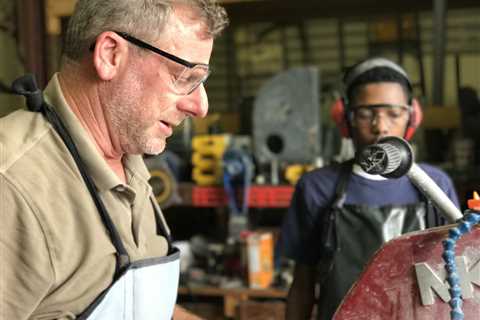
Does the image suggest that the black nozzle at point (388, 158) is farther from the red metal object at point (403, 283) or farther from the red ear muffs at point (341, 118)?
the red ear muffs at point (341, 118)

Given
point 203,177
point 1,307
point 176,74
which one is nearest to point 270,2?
point 203,177

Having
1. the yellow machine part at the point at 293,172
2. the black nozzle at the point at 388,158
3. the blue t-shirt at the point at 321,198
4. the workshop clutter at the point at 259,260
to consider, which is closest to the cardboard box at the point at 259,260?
the workshop clutter at the point at 259,260

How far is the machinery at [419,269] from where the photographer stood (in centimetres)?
87

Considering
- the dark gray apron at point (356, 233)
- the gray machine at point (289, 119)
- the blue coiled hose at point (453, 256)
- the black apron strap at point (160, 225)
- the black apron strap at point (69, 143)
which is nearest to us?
the blue coiled hose at point (453, 256)

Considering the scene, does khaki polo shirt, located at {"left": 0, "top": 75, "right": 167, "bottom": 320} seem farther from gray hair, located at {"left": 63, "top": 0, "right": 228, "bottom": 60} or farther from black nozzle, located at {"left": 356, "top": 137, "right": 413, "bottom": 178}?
black nozzle, located at {"left": 356, "top": 137, "right": 413, "bottom": 178}

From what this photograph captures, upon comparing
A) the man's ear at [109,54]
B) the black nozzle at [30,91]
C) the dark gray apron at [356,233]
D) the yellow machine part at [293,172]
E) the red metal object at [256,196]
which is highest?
the man's ear at [109,54]

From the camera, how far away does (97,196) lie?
1.10 meters

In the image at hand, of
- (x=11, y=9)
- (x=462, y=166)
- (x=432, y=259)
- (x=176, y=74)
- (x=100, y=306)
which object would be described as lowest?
(x=462, y=166)

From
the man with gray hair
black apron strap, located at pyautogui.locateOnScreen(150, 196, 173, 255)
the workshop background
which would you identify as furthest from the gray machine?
the man with gray hair

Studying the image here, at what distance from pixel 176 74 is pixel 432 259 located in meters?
0.56

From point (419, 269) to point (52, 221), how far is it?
574 mm

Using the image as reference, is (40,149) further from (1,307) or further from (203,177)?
(203,177)

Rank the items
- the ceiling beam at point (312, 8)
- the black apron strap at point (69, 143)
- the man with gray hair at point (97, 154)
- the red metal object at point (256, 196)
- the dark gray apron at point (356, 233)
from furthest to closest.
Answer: the ceiling beam at point (312, 8) < the red metal object at point (256, 196) < the dark gray apron at point (356, 233) < the black apron strap at point (69, 143) < the man with gray hair at point (97, 154)

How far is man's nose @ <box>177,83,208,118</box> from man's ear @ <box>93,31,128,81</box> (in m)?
0.13
